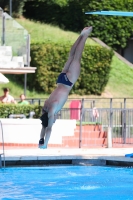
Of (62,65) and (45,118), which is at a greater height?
(45,118)

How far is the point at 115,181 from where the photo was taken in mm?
17094

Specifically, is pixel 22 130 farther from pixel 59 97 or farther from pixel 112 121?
pixel 59 97

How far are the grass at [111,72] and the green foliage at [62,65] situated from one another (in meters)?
0.53

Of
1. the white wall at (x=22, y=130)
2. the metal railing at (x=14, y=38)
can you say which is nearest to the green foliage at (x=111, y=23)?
the metal railing at (x=14, y=38)

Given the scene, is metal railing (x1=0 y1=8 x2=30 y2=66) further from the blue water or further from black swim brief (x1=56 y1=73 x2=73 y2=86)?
black swim brief (x1=56 y1=73 x2=73 y2=86)

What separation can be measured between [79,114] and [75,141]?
1742mm

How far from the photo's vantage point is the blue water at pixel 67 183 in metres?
14.8

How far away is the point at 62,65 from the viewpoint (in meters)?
37.2

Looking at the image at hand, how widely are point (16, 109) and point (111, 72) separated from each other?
18.6 meters

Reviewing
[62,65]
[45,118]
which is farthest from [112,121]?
[62,65]

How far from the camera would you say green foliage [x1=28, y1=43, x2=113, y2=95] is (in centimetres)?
3659

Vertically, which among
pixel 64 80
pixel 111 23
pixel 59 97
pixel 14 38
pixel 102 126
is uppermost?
pixel 64 80

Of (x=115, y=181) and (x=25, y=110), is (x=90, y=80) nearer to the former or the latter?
(x=25, y=110)

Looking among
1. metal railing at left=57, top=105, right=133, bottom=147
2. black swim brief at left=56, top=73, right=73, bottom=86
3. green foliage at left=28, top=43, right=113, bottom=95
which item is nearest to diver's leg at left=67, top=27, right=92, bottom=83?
black swim brief at left=56, top=73, right=73, bottom=86
